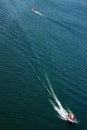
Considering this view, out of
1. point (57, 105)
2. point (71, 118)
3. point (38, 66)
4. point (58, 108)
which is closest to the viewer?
point (71, 118)

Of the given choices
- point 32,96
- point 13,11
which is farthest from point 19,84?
point 13,11

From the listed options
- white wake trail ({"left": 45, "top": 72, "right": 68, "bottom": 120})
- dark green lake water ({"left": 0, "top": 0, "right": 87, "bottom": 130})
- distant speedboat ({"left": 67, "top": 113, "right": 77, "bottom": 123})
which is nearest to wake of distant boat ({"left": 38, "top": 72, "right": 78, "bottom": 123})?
white wake trail ({"left": 45, "top": 72, "right": 68, "bottom": 120})

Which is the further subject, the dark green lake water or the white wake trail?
the white wake trail

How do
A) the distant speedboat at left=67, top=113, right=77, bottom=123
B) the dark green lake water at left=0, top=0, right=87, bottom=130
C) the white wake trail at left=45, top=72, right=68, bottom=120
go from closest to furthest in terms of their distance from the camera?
the dark green lake water at left=0, top=0, right=87, bottom=130
the distant speedboat at left=67, top=113, right=77, bottom=123
the white wake trail at left=45, top=72, right=68, bottom=120

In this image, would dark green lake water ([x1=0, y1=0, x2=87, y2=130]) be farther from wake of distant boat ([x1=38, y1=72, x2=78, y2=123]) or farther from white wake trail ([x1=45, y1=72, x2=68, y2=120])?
white wake trail ([x1=45, y1=72, x2=68, y2=120])

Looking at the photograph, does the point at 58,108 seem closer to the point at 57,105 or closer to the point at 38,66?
the point at 57,105

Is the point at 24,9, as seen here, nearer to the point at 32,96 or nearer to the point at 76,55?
the point at 76,55

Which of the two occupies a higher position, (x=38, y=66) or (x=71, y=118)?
(x=38, y=66)

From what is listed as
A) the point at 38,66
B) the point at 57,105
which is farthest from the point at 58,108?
the point at 38,66

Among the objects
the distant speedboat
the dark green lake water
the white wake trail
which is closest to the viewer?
the dark green lake water

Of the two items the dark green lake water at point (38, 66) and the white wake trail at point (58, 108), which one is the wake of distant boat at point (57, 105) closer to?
the white wake trail at point (58, 108)
